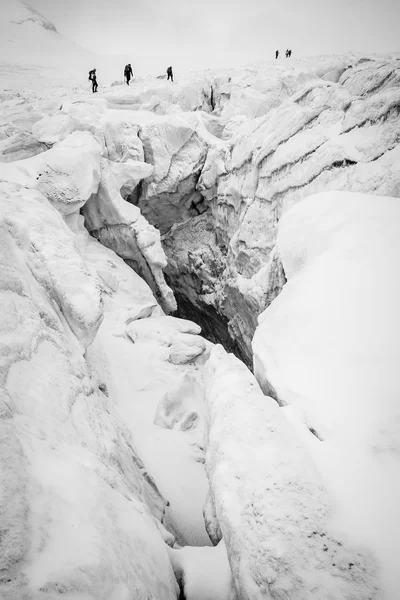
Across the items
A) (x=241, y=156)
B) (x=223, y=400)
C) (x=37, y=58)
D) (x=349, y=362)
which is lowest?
(x=223, y=400)

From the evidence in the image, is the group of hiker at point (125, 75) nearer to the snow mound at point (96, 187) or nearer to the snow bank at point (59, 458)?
the snow mound at point (96, 187)

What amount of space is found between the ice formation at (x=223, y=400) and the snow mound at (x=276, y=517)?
0.01 meters

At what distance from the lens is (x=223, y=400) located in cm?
347

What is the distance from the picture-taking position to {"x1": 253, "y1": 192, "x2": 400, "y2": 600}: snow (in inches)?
84.7

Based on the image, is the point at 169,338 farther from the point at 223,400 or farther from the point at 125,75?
the point at 125,75

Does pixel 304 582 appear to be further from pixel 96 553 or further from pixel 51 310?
pixel 51 310

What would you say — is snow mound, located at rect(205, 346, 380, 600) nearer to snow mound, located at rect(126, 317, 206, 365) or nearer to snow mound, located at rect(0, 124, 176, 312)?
snow mound, located at rect(126, 317, 206, 365)

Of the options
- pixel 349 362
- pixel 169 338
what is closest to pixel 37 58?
pixel 169 338

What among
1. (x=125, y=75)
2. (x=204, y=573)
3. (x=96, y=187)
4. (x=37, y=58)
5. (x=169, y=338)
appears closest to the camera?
(x=204, y=573)

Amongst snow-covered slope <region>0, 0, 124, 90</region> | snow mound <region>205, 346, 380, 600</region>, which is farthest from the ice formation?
snow-covered slope <region>0, 0, 124, 90</region>

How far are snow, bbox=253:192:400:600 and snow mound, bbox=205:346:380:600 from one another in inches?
5.0

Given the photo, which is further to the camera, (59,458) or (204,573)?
(204,573)

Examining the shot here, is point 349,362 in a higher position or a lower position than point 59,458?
higher

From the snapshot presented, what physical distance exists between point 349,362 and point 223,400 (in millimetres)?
1446
